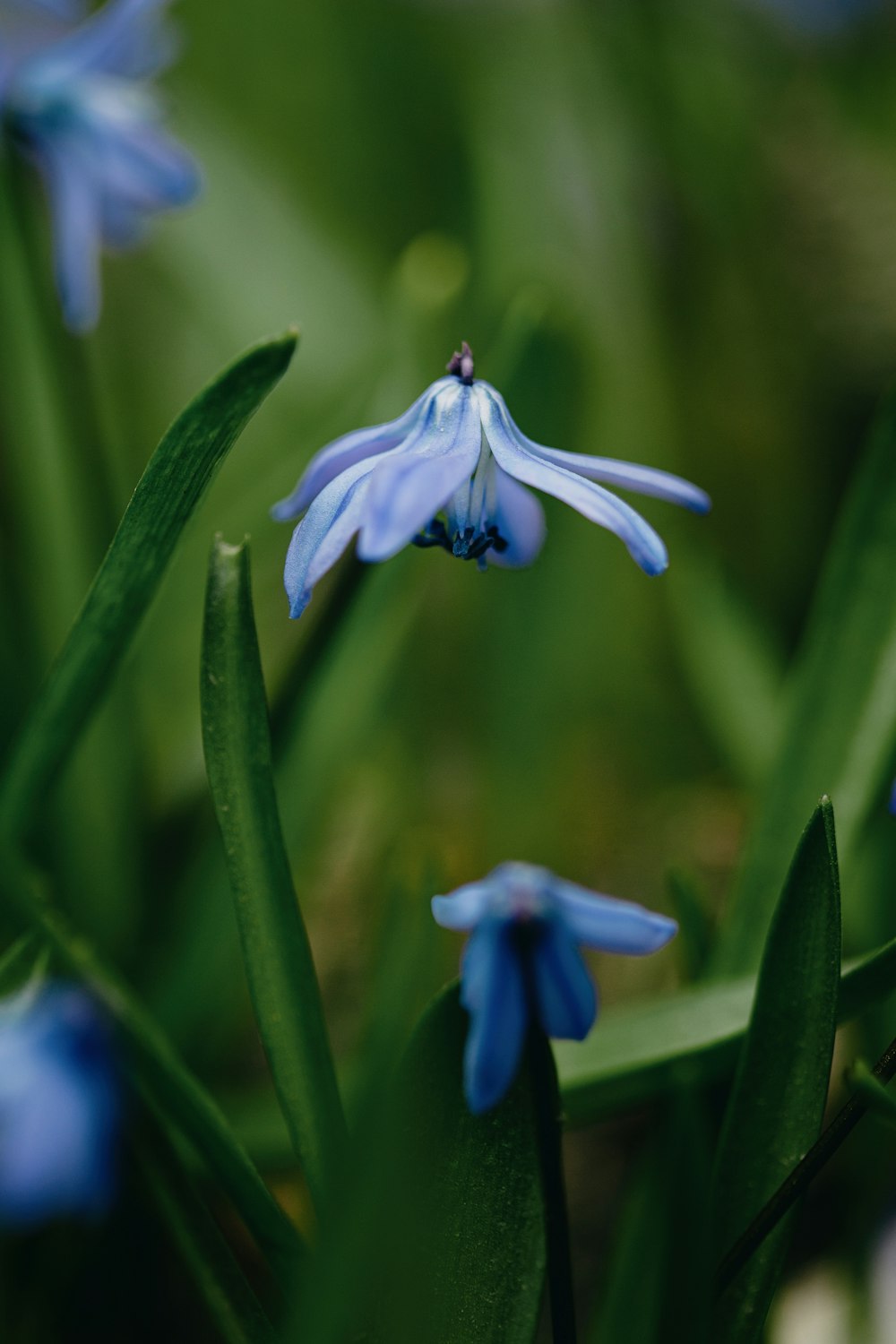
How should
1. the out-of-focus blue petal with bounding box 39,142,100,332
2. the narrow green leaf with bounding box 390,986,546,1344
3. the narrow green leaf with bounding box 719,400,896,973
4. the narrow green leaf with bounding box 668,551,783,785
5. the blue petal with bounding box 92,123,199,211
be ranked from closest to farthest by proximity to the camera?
the narrow green leaf with bounding box 390,986,546,1344 < the narrow green leaf with bounding box 719,400,896,973 < the out-of-focus blue petal with bounding box 39,142,100,332 < the blue petal with bounding box 92,123,199,211 < the narrow green leaf with bounding box 668,551,783,785

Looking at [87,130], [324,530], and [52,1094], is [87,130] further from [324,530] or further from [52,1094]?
[52,1094]

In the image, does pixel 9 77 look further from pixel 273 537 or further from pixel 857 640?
pixel 857 640

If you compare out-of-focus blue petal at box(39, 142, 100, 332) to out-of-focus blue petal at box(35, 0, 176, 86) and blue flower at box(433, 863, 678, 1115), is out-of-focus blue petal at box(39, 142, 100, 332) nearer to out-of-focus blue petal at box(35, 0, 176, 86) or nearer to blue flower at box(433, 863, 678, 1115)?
out-of-focus blue petal at box(35, 0, 176, 86)

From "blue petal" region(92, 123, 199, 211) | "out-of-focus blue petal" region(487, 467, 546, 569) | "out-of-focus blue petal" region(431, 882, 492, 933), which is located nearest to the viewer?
"out-of-focus blue petal" region(431, 882, 492, 933)

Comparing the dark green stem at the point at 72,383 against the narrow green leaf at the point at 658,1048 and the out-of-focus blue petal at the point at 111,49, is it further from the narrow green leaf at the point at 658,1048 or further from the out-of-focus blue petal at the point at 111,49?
the narrow green leaf at the point at 658,1048

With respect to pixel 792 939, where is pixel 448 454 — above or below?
above

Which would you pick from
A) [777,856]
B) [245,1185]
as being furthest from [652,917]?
[777,856]

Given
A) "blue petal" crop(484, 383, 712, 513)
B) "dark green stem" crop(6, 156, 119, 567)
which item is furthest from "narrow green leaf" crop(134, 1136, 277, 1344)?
"dark green stem" crop(6, 156, 119, 567)
